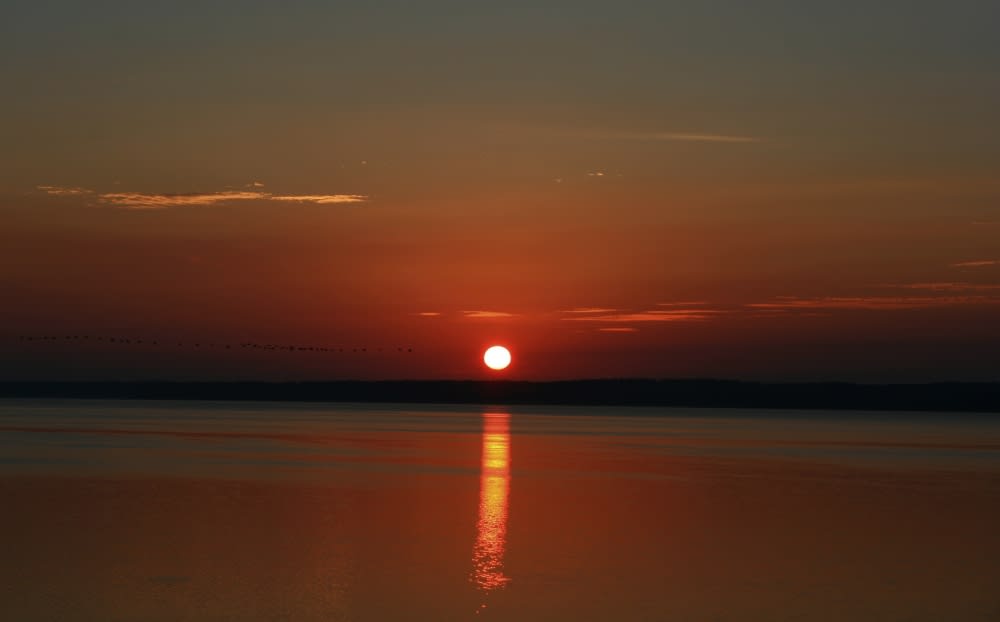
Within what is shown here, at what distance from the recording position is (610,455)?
186 ft

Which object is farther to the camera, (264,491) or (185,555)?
(264,491)

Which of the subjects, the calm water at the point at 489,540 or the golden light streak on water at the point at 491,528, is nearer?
the calm water at the point at 489,540

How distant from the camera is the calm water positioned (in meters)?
18.8

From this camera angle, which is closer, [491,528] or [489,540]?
[489,540]

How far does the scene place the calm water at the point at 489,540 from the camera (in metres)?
18.8

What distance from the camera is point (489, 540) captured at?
25500 millimetres

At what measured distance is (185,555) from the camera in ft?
74.6

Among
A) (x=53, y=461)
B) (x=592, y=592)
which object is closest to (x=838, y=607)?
(x=592, y=592)

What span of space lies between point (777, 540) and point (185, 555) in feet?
40.0

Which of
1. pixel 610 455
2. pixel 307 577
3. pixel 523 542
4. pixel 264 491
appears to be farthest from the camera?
pixel 610 455

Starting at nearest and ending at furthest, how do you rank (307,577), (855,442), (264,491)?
(307,577) < (264,491) < (855,442)

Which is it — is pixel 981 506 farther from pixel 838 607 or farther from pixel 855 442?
pixel 855 442

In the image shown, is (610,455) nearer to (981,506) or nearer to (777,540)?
(981,506)

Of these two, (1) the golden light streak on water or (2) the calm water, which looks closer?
(2) the calm water
